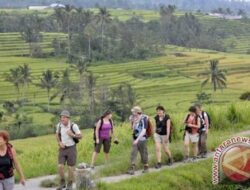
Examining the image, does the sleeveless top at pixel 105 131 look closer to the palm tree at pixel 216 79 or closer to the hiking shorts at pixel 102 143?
the hiking shorts at pixel 102 143

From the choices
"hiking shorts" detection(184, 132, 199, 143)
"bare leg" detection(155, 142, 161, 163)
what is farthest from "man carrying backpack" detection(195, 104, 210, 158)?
"bare leg" detection(155, 142, 161, 163)

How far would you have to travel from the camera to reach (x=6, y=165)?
902 centimetres

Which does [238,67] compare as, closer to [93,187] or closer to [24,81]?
[24,81]

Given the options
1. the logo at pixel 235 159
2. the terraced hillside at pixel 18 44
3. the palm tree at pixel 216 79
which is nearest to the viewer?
the logo at pixel 235 159

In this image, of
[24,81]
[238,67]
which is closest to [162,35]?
[238,67]

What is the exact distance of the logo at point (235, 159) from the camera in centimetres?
1249

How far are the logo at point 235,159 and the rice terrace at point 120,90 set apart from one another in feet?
0.16

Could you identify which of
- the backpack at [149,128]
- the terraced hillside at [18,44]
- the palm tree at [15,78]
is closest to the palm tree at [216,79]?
the palm tree at [15,78]

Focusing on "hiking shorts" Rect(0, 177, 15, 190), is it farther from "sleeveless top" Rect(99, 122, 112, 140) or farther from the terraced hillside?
the terraced hillside

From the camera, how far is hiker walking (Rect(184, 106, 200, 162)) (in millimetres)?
14539

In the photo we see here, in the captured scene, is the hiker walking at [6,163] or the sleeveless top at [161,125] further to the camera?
the sleeveless top at [161,125]

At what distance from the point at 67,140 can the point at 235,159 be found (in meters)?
3.72

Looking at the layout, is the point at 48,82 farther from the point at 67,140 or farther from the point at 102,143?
the point at 67,140

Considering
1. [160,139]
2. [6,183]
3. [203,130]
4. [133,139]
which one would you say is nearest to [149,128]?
[133,139]
